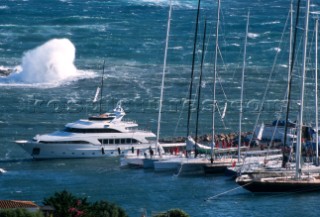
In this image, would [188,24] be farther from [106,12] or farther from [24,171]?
[24,171]

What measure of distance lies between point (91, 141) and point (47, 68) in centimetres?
3651

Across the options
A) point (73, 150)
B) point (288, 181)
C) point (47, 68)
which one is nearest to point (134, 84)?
point (47, 68)

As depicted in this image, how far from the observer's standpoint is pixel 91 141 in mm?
84312

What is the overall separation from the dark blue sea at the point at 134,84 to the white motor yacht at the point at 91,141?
0.82 metres

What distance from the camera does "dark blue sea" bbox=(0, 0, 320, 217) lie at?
72.2 metres

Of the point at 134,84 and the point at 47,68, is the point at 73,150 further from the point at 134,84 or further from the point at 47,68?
the point at 47,68

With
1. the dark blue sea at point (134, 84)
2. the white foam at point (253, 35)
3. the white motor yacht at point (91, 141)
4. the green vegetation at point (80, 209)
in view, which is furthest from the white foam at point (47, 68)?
the green vegetation at point (80, 209)

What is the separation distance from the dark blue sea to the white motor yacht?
0.82 meters

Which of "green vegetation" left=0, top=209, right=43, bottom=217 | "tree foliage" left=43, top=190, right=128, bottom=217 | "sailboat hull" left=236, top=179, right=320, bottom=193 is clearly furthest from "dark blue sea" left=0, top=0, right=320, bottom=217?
"green vegetation" left=0, top=209, right=43, bottom=217

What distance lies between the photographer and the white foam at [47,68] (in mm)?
114000

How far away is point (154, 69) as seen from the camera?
390 ft

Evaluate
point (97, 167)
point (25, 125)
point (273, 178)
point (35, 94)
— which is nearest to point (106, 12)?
point (35, 94)

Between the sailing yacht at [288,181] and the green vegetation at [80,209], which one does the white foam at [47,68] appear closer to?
the sailing yacht at [288,181]

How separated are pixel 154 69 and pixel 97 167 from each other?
127ft
